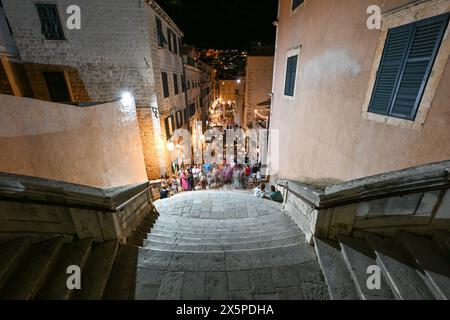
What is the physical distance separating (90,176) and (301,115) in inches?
308

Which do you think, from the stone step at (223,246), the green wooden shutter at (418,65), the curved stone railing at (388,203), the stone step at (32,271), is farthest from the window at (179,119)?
the green wooden shutter at (418,65)

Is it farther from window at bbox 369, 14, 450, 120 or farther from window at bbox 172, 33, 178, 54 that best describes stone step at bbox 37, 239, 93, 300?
window at bbox 172, 33, 178, 54

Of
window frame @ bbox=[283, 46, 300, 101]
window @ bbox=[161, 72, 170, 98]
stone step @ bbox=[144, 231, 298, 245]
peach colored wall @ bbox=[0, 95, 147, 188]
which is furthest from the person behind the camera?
window @ bbox=[161, 72, 170, 98]

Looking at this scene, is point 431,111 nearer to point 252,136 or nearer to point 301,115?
point 301,115

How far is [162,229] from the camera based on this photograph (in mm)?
4727

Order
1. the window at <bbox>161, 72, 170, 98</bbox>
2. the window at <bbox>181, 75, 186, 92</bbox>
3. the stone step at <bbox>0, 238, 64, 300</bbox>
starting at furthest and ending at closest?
the window at <bbox>181, 75, 186, 92</bbox> → the window at <bbox>161, 72, 170, 98</bbox> → the stone step at <bbox>0, 238, 64, 300</bbox>

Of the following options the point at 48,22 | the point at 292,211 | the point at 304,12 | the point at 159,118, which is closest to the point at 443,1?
the point at 292,211

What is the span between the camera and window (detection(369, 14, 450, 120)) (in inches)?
123

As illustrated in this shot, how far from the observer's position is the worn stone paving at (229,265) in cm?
262

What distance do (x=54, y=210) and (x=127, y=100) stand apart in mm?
8680

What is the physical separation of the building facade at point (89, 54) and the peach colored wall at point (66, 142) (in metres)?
2.29

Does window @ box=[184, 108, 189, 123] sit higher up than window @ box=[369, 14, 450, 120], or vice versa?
window @ box=[369, 14, 450, 120]

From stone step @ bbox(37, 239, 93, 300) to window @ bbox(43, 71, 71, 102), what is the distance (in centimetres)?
1154

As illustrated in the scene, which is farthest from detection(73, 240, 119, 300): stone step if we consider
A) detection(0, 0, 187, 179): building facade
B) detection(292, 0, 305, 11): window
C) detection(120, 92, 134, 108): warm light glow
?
detection(292, 0, 305, 11): window
